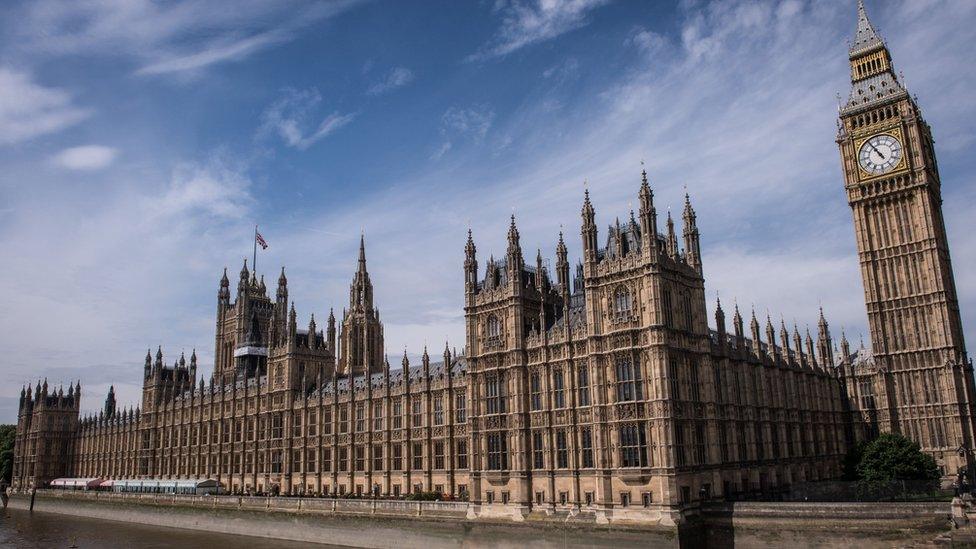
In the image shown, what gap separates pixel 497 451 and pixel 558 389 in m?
8.01

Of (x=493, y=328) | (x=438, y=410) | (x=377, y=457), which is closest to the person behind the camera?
(x=493, y=328)

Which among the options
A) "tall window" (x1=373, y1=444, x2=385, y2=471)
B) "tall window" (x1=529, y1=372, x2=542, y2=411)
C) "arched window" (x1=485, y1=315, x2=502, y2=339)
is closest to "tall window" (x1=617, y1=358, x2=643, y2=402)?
"tall window" (x1=529, y1=372, x2=542, y2=411)

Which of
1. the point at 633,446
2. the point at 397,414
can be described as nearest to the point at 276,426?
the point at 397,414

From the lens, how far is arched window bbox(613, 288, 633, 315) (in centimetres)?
5711

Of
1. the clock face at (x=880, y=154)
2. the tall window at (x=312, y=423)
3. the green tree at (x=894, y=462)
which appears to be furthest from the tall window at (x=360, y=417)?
the clock face at (x=880, y=154)

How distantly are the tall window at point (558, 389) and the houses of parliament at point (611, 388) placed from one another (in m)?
0.13

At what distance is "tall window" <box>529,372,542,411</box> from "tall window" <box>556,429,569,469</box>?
10.1ft

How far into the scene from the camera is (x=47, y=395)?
529 ft

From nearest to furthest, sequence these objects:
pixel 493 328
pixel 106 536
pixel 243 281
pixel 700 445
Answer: pixel 700 445
pixel 493 328
pixel 106 536
pixel 243 281

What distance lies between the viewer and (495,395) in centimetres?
6475

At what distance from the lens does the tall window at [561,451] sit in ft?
194

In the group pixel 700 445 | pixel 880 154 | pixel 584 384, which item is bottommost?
pixel 700 445

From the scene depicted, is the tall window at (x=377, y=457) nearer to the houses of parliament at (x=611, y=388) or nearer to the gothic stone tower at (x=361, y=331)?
the houses of parliament at (x=611, y=388)

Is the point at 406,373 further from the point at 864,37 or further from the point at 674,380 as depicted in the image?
the point at 864,37
